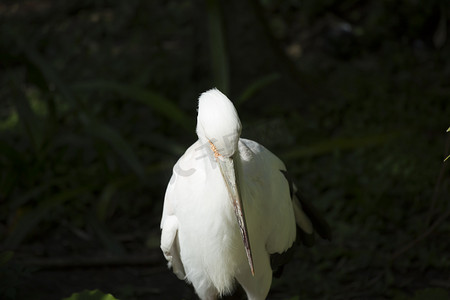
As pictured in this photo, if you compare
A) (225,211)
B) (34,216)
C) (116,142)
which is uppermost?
(225,211)

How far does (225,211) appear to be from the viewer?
7.33 feet

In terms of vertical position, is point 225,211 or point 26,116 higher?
point 225,211

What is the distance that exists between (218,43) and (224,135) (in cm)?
243

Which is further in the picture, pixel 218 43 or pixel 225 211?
pixel 218 43

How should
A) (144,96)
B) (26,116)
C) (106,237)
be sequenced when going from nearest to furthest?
(106,237), (26,116), (144,96)

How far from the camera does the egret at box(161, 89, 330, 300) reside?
2086 millimetres

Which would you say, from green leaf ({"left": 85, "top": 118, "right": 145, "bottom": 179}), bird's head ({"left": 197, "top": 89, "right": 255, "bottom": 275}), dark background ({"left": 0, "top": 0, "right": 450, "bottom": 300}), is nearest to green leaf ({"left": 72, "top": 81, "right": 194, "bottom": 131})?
dark background ({"left": 0, "top": 0, "right": 450, "bottom": 300})

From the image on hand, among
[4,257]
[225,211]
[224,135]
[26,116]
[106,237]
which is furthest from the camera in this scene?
[26,116]

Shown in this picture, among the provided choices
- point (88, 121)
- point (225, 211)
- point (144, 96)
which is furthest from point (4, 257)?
point (144, 96)

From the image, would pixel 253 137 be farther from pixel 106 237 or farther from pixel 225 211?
pixel 225 211

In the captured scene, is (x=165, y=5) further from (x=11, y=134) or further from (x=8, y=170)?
(x=8, y=170)

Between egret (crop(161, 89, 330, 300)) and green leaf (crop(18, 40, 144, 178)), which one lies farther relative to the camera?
green leaf (crop(18, 40, 144, 178))

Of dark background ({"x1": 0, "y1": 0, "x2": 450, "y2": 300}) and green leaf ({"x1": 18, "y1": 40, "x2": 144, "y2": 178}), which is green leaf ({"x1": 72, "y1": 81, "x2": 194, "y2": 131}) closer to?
dark background ({"x1": 0, "y1": 0, "x2": 450, "y2": 300})

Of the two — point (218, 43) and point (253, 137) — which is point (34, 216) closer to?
point (253, 137)
